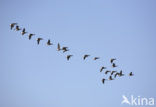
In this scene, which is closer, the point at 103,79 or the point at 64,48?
the point at 64,48

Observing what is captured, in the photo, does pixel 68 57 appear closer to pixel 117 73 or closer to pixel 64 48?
pixel 64 48

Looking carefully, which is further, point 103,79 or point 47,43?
point 103,79

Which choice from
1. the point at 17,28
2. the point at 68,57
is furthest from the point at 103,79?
the point at 17,28

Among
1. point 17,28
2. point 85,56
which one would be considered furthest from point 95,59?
point 17,28

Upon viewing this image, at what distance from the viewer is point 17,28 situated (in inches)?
3356

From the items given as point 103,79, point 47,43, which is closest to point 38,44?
point 47,43

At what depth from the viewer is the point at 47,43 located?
83.9m

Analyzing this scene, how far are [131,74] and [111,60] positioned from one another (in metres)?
4.87

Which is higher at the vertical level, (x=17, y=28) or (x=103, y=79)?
(x=17, y=28)

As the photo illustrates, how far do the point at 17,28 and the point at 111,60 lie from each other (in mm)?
19755

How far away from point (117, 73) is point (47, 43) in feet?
51.0

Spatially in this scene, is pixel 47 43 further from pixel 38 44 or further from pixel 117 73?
pixel 117 73

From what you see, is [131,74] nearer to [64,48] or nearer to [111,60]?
[111,60]

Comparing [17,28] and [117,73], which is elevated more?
[17,28]
